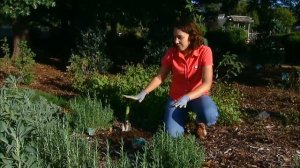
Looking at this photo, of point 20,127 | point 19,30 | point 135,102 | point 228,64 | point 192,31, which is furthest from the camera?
point 19,30

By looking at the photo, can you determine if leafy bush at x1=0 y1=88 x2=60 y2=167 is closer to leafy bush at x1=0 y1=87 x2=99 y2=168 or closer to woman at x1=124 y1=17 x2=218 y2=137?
leafy bush at x1=0 y1=87 x2=99 y2=168

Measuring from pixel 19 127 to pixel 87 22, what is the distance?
36.1ft

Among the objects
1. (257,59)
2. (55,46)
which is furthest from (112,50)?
(257,59)

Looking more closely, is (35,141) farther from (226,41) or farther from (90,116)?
(226,41)

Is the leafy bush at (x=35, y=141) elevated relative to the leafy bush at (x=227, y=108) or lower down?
elevated

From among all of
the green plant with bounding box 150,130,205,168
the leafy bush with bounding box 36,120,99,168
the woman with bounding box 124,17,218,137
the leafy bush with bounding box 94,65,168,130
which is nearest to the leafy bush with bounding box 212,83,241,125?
the leafy bush with bounding box 94,65,168,130

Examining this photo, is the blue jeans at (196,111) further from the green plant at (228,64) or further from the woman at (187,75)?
the green plant at (228,64)

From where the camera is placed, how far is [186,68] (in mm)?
4863

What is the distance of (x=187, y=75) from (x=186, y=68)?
0.21 feet

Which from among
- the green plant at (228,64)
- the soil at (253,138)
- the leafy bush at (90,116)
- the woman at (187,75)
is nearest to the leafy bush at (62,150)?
the woman at (187,75)

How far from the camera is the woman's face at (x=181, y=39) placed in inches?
184

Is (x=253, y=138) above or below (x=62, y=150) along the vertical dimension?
below

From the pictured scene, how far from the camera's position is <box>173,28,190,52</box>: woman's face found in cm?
467

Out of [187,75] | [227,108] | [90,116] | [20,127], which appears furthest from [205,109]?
[20,127]
